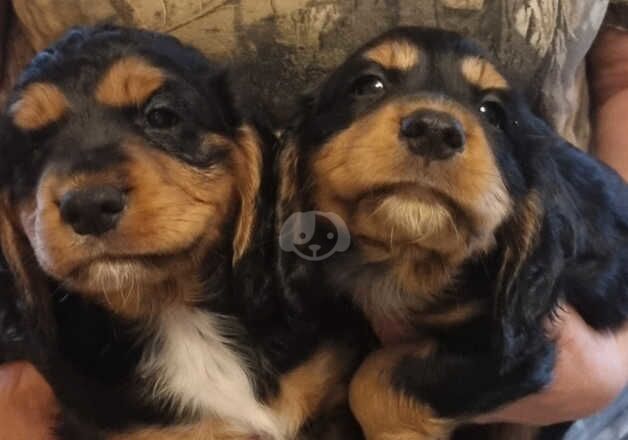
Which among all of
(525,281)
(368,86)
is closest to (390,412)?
(525,281)

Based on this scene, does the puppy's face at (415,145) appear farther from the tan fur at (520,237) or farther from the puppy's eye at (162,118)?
the puppy's eye at (162,118)

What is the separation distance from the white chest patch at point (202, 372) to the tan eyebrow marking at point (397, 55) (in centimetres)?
52

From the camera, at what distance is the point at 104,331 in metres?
1.48

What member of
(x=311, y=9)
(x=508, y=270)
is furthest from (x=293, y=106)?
(x=508, y=270)

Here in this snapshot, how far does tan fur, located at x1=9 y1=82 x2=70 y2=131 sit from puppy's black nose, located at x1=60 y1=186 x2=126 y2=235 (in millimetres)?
195

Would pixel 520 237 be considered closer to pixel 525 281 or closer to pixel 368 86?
pixel 525 281

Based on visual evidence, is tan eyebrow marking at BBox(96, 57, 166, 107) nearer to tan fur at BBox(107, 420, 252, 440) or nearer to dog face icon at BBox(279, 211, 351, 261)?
dog face icon at BBox(279, 211, 351, 261)

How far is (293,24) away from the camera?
170cm

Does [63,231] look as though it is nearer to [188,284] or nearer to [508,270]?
[188,284]

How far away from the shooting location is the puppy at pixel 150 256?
1.26 m

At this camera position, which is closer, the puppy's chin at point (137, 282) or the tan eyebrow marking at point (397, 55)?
the puppy's chin at point (137, 282)

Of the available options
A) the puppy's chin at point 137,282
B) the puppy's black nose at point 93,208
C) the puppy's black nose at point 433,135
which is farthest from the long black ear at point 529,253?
the puppy's black nose at point 93,208

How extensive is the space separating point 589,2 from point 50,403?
4.33 feet

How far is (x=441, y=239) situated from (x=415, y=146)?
0.17 metres
